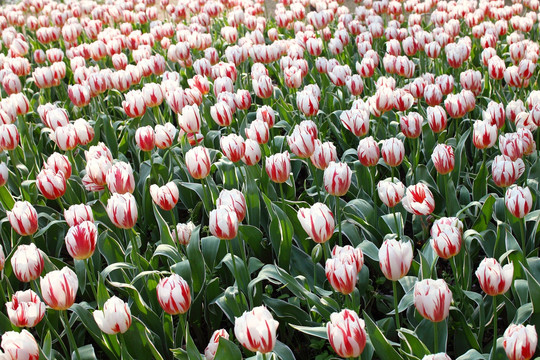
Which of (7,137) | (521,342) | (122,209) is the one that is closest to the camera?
(521,342)

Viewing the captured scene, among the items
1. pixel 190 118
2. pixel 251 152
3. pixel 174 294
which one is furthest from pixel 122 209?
pixel 190 118

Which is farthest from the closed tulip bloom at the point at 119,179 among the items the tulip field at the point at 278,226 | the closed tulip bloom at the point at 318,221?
the closed tulip bloom at the point at 318,221

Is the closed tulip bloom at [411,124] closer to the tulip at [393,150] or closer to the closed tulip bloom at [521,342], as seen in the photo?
the tulip at [393,150]

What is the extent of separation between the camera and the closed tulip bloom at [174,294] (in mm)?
1771

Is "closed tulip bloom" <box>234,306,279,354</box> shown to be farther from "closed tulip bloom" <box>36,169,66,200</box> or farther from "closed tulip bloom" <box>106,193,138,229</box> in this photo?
"closed tulip bloom" <box>36,169,66,200</box>

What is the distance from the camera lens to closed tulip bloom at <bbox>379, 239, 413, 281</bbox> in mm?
1727

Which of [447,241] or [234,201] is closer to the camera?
[447,241]

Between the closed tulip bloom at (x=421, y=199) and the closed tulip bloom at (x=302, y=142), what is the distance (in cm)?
46

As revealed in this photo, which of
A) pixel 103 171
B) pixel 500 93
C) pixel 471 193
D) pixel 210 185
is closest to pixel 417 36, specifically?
pixel 500 93

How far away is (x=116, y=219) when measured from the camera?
212cm

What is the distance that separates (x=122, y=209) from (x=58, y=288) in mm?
423

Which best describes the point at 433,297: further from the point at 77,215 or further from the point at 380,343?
the point at 77,215

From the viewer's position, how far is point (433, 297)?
5.27 feet

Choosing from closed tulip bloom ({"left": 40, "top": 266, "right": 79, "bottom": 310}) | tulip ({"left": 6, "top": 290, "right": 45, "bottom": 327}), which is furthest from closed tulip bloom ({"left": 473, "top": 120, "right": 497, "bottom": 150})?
tulip ({"left": 6, "top": 290, "right": 45, "bottom": 327})
